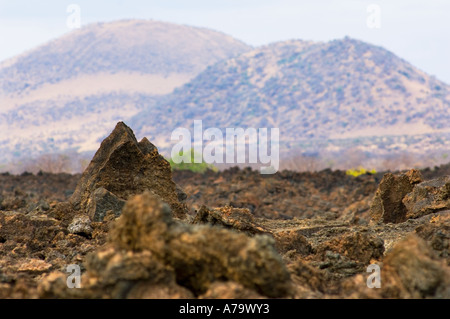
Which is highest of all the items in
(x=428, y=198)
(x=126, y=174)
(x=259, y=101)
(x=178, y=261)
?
(x=259, y=101)

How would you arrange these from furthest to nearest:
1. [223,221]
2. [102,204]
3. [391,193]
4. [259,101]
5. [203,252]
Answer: [259,101], [391,193], [102,204], [223,221], [203,252]

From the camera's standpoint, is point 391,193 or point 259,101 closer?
point 391,193

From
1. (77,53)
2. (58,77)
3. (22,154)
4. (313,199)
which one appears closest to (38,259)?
(313,199)

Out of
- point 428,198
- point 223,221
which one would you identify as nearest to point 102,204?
point 223,221

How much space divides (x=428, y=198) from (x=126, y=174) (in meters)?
3.63

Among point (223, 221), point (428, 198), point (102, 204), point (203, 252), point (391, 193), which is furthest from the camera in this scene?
point (391, 193)

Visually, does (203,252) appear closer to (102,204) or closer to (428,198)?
(102,204)

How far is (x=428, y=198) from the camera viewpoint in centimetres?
850

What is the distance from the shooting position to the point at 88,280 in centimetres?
399

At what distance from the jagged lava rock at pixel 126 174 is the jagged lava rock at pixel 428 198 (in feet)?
9.18

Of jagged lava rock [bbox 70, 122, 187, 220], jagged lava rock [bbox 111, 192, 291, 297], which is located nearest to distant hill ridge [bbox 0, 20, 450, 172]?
jagged lava rock [bbox 70, 122, 187, 220]

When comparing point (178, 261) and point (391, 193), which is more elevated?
point (391, 193)

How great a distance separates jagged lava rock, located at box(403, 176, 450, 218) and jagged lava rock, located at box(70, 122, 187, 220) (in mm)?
2798
